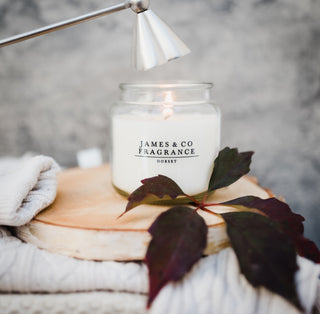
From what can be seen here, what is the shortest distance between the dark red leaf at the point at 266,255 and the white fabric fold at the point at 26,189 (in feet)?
0.85

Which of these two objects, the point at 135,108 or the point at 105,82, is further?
the point at 105,82

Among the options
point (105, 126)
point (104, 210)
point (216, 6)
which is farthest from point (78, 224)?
point (216, 6)

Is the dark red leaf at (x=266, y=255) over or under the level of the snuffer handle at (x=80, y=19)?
under

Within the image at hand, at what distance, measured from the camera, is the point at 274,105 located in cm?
88

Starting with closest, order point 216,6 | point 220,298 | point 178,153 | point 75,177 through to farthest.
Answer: point 220,298 → point 178,153 → point 75,177 → point 216,6

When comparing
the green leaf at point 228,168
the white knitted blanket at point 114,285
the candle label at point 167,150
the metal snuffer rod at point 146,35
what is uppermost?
the metal snuffer rod at point 146,35

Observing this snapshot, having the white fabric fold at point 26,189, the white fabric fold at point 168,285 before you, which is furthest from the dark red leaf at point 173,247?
the white fabric fold at point 26,189

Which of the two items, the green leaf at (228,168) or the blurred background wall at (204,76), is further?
the blurred background wall at (204,76)

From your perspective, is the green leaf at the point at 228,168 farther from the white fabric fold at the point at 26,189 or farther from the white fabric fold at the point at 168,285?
the white fabric fold at the point at 26,189

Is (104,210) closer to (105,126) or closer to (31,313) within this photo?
(31,313)

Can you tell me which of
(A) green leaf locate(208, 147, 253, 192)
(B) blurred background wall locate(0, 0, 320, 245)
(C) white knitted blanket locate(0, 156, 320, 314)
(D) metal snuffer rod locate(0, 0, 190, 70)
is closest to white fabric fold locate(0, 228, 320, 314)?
(C) white knitted blanket locate(0, 156, 320, 314)

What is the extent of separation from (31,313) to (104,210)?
154 mm

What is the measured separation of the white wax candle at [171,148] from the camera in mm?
463

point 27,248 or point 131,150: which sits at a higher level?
point 131,150
